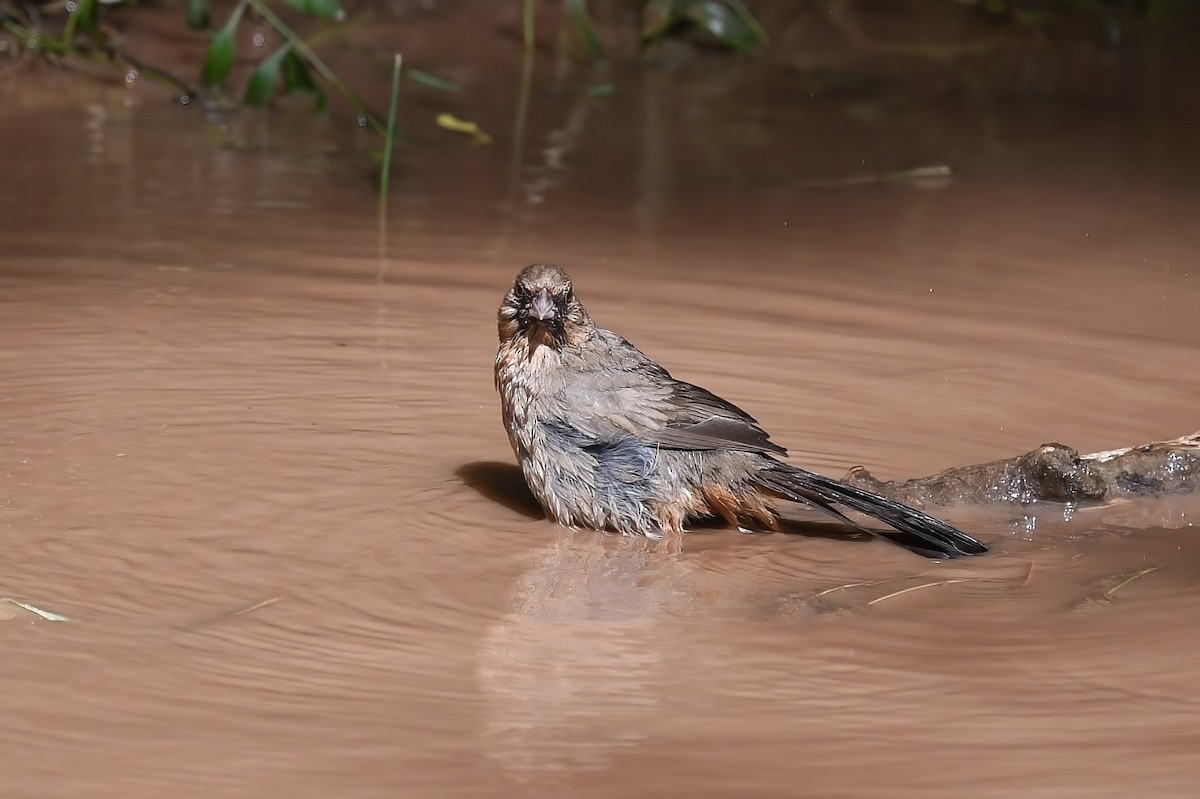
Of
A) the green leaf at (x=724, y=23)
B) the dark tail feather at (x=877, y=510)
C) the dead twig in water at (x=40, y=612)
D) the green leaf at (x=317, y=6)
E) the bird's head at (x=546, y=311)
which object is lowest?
the dead twig in water at (x=40, y=612)

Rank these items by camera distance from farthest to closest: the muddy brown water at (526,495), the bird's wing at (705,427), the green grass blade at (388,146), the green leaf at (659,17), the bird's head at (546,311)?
the green leaf at (659,17), the green grass blade at (388,146), the bird's head at (546,311), the bird's wing at (705,427), the muddy brown water at (526,495)

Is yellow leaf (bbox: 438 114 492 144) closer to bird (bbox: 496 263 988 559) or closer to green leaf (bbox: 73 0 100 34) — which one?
green leaf (bbox: 73 0 100 34)

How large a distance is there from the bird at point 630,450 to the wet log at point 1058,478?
178mm

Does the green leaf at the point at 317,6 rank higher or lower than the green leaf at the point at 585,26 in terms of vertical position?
lower

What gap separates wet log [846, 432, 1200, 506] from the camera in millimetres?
4312

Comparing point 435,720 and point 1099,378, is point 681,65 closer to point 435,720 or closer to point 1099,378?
point 1099,378

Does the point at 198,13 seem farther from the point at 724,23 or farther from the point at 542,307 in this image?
the point at 542,307

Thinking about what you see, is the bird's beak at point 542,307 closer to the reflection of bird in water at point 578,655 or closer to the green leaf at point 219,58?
the reflection of bird in water at point 578,655

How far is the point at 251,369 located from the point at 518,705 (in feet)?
7.75

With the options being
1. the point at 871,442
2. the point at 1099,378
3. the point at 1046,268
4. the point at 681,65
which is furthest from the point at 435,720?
the point at 681,65

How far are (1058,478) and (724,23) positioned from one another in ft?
23.3

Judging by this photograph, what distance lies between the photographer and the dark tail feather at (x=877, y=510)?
4.01m

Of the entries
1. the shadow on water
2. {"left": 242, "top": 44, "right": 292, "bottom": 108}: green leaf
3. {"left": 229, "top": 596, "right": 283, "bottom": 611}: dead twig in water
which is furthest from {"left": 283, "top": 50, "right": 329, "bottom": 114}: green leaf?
{"left": 229, "top": 596, "right": 283, "bottom": 611}: dead twig in water

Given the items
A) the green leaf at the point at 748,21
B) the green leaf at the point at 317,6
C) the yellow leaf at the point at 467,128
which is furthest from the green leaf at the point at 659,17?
the green leaf at the point at 317,6
